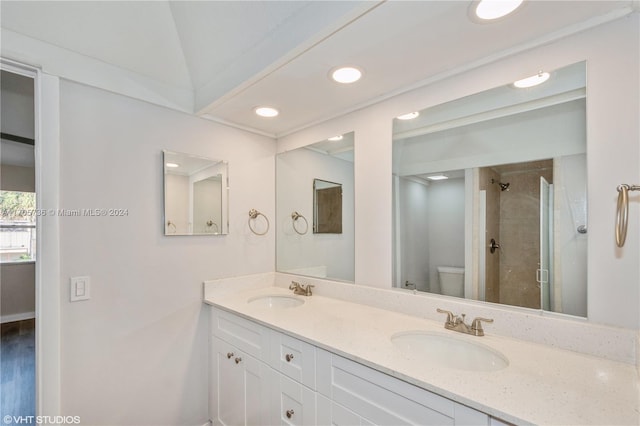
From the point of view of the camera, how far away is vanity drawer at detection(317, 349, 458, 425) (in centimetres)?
93

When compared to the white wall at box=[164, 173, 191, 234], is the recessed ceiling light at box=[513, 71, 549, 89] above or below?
above

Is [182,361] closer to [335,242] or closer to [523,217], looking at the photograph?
[335,242]

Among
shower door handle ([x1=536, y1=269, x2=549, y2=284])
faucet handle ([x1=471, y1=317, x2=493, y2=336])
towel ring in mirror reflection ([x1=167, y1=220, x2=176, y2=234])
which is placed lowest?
faucet handle ([x1=471, y1=317, x2=493, y2=336])

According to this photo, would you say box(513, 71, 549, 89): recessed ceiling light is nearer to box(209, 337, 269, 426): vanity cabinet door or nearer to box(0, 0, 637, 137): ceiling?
box(0, 0, 637, 137): ceiling

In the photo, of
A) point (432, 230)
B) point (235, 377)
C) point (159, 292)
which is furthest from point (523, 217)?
point (159, 292)

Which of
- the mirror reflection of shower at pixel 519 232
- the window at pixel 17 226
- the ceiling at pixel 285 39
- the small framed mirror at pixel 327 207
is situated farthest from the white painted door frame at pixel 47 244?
the mirror reflection of shower at pixel 519 232

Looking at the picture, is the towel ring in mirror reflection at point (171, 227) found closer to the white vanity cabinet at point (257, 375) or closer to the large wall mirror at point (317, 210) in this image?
the white vanity cabinet at point (257, 375)

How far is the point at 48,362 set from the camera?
54.2 inches

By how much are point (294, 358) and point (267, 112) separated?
1.52 meters

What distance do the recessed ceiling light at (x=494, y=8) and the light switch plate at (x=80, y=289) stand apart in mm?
2139

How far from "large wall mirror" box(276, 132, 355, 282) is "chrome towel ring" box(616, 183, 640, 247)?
1244 millimetres

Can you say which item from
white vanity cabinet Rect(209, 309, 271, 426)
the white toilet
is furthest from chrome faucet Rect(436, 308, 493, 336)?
white vanity cabinet Rect(209, 309, 271, 426)

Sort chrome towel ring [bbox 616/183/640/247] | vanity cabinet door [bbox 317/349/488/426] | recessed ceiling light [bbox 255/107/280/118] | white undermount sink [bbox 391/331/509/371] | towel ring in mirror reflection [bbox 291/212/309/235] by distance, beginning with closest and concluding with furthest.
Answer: vanity cabinet door [bbox 317/349/488/426] → chrome towel ring [bbox 616/183/640/247] → white undermount sink [bbox 391/331/509/371] → recessed ceiling light [bbox 255/107/280/118] → towel ring in mirror reflection [bbox 291/212/309/235]

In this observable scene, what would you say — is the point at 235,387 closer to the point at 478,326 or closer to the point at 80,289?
the point at 80,289
